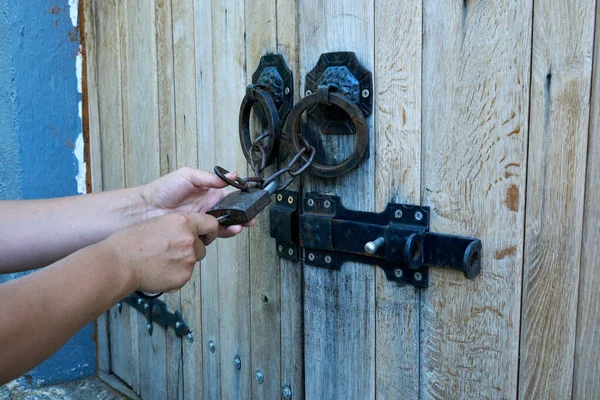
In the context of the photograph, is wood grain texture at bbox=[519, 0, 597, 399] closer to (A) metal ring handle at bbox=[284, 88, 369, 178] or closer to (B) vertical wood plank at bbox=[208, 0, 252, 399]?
(A) metal ring handle at bbox=[284, 88, 369, 178]

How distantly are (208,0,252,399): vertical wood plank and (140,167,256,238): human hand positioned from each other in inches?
5.3

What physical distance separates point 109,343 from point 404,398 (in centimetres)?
141

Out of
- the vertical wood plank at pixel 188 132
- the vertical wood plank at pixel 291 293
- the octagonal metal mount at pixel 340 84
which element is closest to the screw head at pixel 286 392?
the vertical wood plank at pixel 291 293

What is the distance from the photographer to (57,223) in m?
1.22

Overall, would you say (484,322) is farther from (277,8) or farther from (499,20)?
(277,8)

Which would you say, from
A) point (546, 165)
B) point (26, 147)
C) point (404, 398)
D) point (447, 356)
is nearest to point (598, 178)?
point (546, 165)

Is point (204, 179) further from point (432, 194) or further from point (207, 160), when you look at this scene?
point (432, 194)

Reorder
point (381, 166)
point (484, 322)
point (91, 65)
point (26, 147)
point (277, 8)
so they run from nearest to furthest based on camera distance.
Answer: point (484, 322) < point (381, 166) < point (277, 8) < point (26, 147) < point (91, 65)

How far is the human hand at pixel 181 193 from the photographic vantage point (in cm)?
118

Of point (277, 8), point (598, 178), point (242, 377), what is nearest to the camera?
point (598, 178)

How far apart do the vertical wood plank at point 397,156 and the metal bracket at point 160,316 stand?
0.76 meters

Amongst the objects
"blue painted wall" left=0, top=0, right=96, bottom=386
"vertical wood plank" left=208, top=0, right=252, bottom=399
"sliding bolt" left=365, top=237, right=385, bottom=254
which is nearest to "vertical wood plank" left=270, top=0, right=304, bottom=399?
"vertical wood plank" left=208, top=0, right=252, bottom=399

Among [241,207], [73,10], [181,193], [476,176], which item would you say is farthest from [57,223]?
[73,10]

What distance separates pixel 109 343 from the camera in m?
2.12
